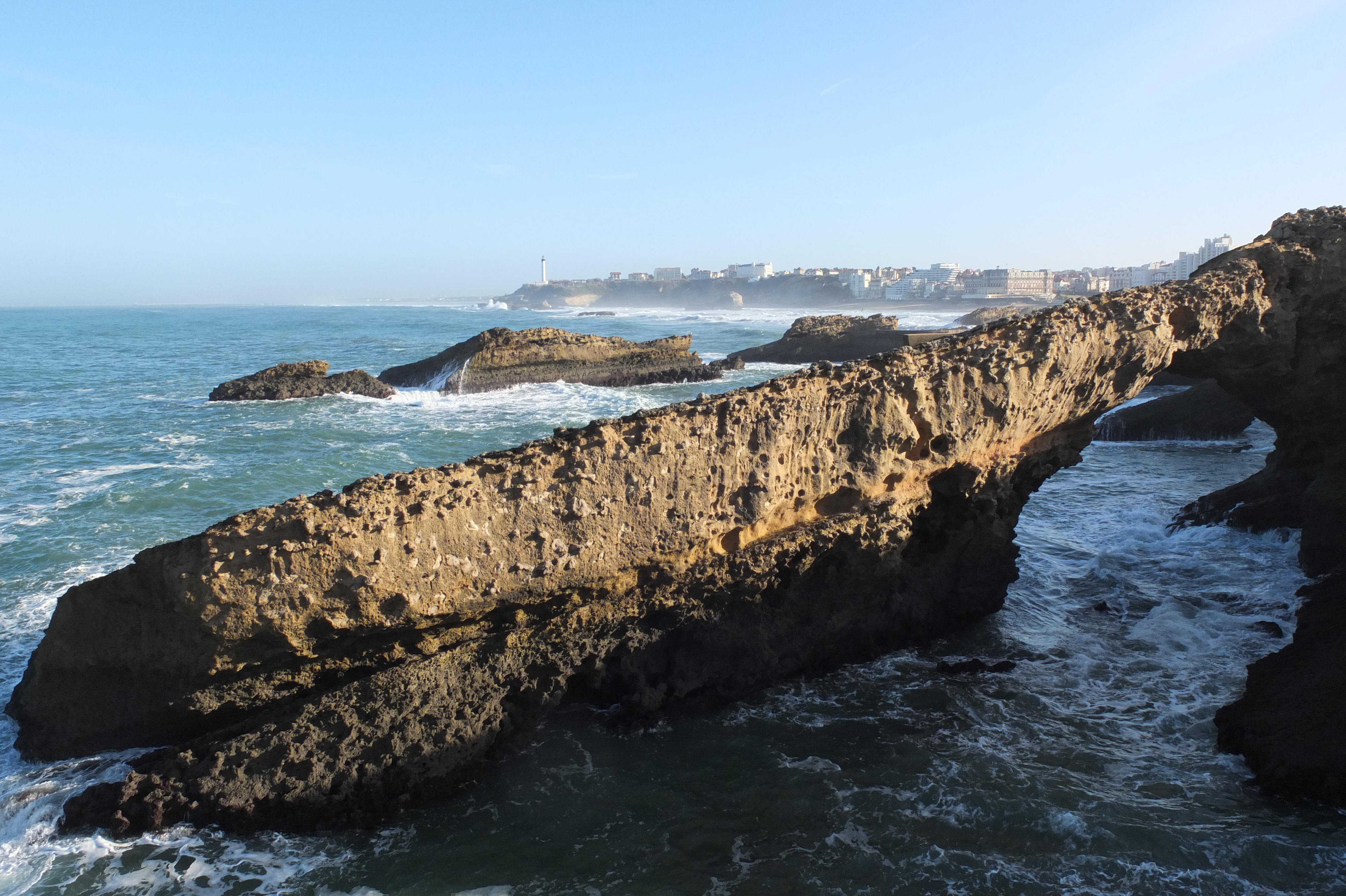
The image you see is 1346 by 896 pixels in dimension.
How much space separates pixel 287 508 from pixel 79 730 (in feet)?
9.53

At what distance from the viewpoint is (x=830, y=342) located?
4231 cm

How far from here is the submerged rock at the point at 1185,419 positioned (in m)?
19.6

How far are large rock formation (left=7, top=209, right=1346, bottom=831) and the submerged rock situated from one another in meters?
10.4

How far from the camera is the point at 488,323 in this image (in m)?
101

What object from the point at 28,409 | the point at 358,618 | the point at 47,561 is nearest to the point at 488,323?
the point at 28,409

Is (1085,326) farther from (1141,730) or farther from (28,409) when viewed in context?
(28,409)

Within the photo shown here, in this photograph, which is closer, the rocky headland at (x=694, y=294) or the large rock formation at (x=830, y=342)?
the large rock formation at (x=830, y=342)

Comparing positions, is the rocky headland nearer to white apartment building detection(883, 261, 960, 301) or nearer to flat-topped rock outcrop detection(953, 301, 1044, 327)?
white apartment building detection(883, 261, 960, 301)

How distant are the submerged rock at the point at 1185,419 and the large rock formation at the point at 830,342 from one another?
18579 mm

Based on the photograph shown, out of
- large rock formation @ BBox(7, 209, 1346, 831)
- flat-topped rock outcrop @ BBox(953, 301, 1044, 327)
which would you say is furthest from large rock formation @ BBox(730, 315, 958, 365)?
large rock formation @ BBox(7, 209, 1346, 831)

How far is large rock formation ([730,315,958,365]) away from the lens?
4103 centimetres

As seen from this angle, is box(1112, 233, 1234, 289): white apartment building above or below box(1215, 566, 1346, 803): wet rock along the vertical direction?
above

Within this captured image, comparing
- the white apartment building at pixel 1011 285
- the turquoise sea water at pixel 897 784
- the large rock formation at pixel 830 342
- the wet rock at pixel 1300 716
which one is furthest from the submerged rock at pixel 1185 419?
the white apartment building at pixel 1011 285

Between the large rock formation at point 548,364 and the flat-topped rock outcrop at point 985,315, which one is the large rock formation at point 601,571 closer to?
the large rock formation at point 548,364
